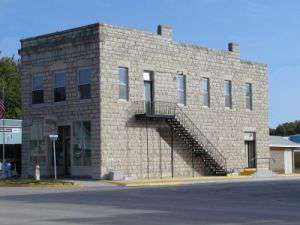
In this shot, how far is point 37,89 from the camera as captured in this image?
4084 cm

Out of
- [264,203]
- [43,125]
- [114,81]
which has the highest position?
[114,81]

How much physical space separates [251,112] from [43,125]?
1616cm

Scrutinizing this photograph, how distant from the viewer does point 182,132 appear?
4106 centimetres

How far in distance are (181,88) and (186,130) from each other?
10.2 feet

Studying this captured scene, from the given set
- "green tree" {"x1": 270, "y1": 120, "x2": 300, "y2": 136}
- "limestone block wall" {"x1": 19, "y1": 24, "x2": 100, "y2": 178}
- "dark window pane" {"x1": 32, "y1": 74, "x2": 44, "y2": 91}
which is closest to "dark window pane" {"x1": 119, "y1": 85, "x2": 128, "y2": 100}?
"limestone block wall" {"x1": 19, "y1": 24, "x2": 100, "y2": 178}

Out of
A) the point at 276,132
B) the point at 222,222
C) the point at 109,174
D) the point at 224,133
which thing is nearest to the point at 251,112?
the point at 224,133

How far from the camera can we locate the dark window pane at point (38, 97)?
40.6 metres

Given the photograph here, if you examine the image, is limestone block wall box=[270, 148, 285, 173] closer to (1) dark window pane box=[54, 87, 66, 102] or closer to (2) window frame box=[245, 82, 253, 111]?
(2) window frame box=[245, 82, 253, 111]

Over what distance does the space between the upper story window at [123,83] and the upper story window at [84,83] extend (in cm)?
188

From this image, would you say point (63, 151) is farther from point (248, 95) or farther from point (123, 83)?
point (248, 95)

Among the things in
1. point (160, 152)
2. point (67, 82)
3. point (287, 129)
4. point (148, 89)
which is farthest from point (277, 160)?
point (287, 129)

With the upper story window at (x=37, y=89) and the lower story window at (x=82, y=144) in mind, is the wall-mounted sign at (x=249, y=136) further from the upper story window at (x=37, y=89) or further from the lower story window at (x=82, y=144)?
the upper story window at (x=37, y=89)

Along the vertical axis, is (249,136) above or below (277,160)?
above

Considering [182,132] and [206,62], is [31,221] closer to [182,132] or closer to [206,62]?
[182,132]
